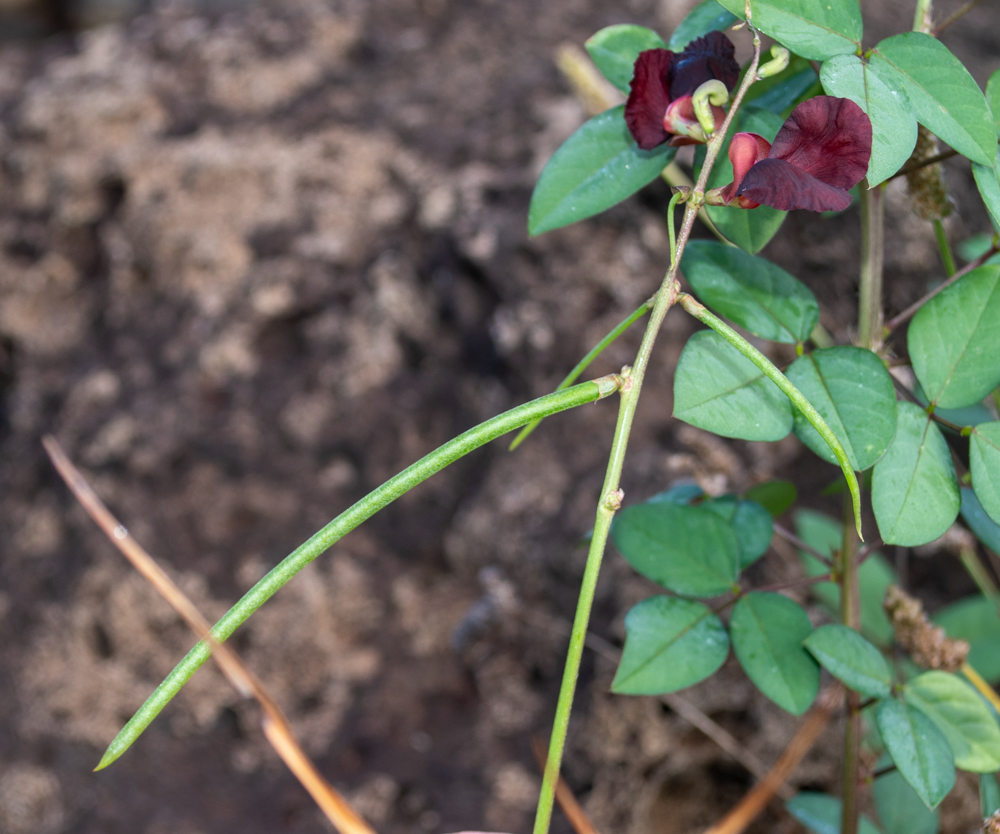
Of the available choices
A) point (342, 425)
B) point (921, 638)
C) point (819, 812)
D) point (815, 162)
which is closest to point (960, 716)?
point (921, 638)

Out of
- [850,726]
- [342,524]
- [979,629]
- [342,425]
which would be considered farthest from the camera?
[342,425]

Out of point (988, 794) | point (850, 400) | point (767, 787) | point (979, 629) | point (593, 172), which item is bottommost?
point (979, 629)

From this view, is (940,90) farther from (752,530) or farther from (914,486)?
(752,530)

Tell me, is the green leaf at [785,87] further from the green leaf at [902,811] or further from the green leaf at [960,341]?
the green leaf at [902,811]

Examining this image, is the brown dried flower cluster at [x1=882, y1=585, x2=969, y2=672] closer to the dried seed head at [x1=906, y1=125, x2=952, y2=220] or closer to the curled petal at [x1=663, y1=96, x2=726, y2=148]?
the dried seed head at [x1=906, y1=125, x2=952, y2=220]

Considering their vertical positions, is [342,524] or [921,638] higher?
[342,524]

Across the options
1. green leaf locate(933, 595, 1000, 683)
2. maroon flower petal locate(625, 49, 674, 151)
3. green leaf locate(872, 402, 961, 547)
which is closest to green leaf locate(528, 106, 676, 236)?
maroon flower petal locate(625, 49, 674, 151)

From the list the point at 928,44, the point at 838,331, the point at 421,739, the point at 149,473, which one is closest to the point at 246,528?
the point at 149,473

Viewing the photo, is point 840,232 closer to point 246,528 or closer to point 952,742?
point 952,742
